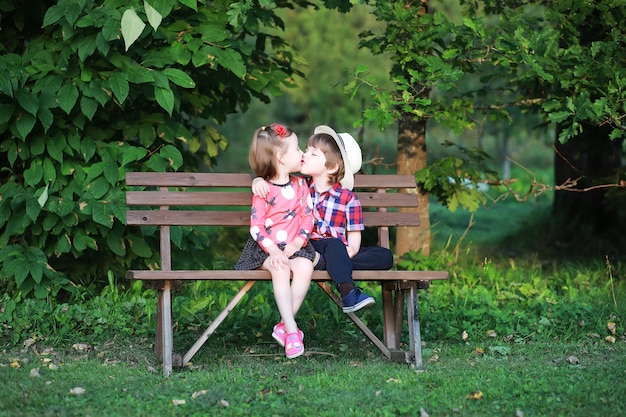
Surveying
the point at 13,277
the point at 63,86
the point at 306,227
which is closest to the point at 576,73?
the point at 306,227

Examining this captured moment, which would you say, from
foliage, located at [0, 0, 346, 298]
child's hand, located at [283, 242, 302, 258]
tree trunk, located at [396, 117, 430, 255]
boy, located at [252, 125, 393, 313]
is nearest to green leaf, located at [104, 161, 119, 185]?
foliage, located at [0, 0, 346, 298]

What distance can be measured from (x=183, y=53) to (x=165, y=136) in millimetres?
628

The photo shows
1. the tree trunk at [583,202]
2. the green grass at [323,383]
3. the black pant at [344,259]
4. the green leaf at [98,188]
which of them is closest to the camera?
the green grass at [323,383]

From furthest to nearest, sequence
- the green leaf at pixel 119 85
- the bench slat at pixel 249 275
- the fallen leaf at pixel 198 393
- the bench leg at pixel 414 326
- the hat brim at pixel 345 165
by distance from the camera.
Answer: the green leaf at pixel 119 85 → the hat brim at pixel 345 165 → the bench leg at pixel 414 326 → the bench slat at pixel 249 275 → the fallen leaf at pixel 198 393

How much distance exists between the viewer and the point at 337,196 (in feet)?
16.2

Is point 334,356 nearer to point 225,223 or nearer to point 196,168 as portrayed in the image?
point 225,223

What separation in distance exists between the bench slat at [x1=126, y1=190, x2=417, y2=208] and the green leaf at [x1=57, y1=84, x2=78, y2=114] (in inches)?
28.7

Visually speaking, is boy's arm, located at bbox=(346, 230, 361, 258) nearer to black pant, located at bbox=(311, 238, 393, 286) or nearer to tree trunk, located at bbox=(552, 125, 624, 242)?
black pant, located at bbox=(311, 238, 393, 286)

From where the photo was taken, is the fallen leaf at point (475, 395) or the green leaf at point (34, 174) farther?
the green leaf at point (34, 174)

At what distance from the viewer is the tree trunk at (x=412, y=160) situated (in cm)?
679

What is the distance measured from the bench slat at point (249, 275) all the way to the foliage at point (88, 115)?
3.32ft

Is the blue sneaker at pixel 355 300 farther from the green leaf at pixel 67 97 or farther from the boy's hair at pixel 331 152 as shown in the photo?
the green leaf at pixel 67 97

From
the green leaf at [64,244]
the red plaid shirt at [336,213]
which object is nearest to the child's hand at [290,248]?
the red plaid shirt at [336,213]

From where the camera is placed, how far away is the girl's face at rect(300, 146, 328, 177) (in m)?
4.86
